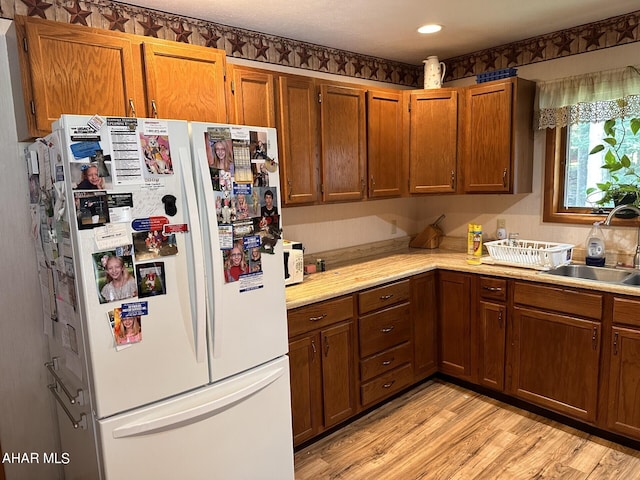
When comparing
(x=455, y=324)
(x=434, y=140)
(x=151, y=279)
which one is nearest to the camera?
(x=151, y=279)

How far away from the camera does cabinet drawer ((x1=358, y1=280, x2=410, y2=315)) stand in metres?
2.81

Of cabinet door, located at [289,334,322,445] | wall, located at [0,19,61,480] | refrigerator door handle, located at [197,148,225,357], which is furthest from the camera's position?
cabinet door, located at [289,334,322,445]

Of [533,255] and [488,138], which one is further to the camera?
[488,138]

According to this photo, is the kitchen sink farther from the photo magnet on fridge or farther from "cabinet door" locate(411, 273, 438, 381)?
the photo magnet on fridge

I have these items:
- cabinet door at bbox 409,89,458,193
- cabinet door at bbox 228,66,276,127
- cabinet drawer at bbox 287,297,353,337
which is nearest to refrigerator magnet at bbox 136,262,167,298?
cabinet drawer at bbox 287,297,353,337

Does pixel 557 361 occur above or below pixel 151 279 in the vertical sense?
below

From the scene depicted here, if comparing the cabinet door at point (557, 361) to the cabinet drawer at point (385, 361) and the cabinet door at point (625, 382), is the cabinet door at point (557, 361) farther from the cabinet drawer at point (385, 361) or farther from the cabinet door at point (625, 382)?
the cabinet drawer at point (385, 361)

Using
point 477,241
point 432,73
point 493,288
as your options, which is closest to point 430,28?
point 432,73

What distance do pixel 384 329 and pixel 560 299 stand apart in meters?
1.07

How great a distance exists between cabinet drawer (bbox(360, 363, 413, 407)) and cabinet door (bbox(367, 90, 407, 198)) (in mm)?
1246

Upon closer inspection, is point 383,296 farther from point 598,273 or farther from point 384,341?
point 598,273

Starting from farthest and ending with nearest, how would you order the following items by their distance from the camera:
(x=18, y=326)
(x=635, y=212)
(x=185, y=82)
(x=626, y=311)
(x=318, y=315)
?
(x=635, y=212), (x=318, y=315), (x=626, y=311), (x=185, y=82), (x=18, y=326)

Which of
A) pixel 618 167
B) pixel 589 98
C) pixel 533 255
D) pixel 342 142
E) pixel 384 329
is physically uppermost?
pixel 589 98

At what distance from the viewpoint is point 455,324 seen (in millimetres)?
3217
